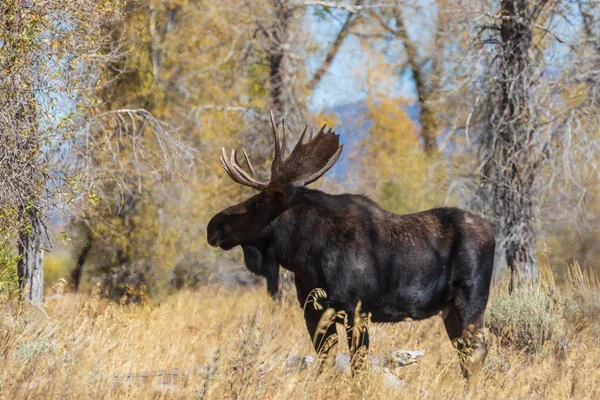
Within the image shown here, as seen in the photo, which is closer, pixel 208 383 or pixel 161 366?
pixel 208 383

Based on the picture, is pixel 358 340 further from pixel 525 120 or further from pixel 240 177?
pixel 525 120

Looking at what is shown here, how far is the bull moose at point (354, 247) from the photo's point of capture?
6.16 metres

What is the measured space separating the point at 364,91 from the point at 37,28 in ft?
63.1

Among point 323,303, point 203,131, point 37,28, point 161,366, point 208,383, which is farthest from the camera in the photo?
point 203,131

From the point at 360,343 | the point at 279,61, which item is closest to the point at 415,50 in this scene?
the point at 279,61

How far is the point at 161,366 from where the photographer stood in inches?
216

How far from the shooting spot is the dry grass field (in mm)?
4367

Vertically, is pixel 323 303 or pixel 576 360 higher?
pixel 323 303

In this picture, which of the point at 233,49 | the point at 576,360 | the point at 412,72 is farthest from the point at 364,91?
the point at 576,360

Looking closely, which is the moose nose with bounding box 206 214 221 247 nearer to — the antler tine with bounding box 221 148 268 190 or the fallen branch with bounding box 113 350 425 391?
the antler tine with bounding box 221 148 268 190

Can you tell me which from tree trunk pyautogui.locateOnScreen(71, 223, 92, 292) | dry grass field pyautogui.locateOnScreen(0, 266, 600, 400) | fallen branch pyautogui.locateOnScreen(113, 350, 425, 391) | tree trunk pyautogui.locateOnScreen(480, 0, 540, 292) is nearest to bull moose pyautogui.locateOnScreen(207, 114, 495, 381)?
fallen branch pyautogui.locateOnScreen(113, 350, 425, 391)

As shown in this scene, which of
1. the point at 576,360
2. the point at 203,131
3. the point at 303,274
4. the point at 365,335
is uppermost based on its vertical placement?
the point at 203,131

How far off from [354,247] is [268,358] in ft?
4.99

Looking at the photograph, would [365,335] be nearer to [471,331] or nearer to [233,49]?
[471,331]
